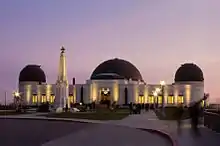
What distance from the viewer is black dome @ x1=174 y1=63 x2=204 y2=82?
116562mm

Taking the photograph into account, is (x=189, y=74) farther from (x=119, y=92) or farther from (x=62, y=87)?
(x=62, y=87)

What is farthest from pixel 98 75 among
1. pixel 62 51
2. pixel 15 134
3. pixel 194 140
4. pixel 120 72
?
pixel 194 140

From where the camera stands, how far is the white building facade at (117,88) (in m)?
111

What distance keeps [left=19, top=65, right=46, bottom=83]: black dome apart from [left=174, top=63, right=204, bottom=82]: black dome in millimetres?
37479

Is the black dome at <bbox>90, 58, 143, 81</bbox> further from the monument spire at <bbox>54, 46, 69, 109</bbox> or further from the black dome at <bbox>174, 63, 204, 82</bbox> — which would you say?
the monument spire at <bbox>54, 46, 69, 109</bbox>

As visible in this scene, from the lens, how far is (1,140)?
1412 inches

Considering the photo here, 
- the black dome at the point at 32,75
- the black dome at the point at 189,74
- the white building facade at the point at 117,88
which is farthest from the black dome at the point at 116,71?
the black dome at the point at 32,75

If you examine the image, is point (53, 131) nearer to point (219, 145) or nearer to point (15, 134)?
point (15, 134)

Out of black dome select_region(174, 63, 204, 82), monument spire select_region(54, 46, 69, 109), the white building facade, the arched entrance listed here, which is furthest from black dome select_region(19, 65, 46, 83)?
monument spire select_region(54, 46, 69, 109)

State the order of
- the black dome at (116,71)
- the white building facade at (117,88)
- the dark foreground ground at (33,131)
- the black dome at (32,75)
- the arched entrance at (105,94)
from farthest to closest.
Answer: the black dome at (32,75), the black dome at (116,71), the white building facade at (117,88), the arched entrance at (105,94), the dark foreground ground at (33,131)

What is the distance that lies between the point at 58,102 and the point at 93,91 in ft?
133

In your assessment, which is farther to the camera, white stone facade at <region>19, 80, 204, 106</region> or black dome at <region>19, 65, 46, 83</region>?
black dome at <region>19, 65, 46, 83</region>

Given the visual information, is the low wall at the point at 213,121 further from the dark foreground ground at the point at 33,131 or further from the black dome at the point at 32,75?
the black dome at the point at 32,75

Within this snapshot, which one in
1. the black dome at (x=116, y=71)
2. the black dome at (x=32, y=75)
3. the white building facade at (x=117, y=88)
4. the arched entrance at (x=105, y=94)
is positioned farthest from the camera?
the black dome at (x=32, y=75)
